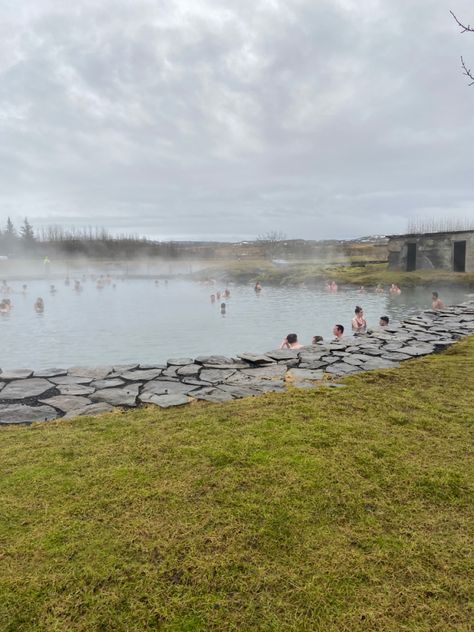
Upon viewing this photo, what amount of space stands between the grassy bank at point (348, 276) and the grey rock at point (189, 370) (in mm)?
20908

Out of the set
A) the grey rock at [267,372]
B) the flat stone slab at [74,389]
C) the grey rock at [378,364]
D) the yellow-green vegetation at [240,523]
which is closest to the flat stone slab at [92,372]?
the flat stone slab at [74,389]

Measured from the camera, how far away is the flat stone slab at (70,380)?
16.9ft

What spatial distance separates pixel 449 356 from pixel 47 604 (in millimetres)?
6340

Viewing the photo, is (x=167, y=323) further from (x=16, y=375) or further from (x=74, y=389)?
(x=74, y=389)

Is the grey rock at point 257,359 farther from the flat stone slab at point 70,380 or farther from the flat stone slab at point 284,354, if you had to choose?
the flat stone slab at point 70,380

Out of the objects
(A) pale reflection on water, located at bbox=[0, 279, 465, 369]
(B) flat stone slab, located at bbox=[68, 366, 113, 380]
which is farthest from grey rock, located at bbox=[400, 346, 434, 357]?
(A) pale reflection on water, located at bbox=[0, 279, 465, 369]

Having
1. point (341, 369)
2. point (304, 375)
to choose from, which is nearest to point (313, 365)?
point (341, 369)

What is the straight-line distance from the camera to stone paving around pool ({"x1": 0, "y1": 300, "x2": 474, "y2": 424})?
4328 millimetres

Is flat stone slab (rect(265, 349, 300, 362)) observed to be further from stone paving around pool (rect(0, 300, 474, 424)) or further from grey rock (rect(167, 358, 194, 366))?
grey rock (rect(167, 358, 194, 366))

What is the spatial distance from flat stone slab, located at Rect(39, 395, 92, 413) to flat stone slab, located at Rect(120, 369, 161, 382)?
836 millimetres

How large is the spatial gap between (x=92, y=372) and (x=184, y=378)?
4.56 feet

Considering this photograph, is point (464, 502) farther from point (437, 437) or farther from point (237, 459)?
point (237, 459)

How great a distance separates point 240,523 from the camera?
2230 mm

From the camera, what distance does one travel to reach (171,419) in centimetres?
375
